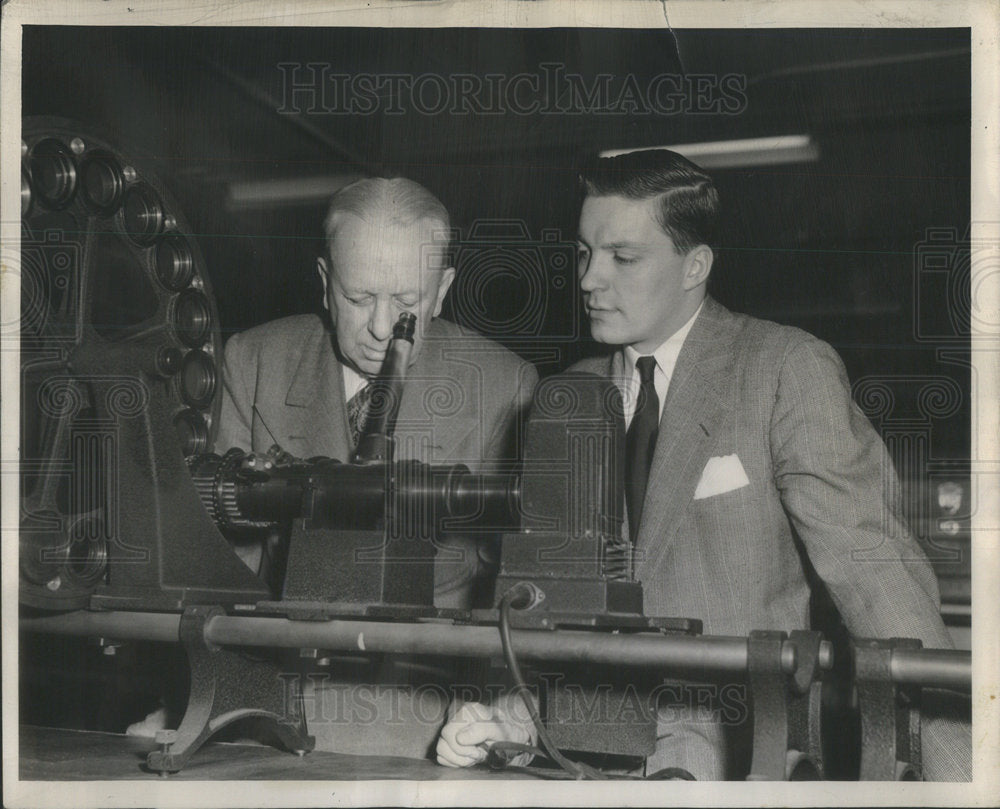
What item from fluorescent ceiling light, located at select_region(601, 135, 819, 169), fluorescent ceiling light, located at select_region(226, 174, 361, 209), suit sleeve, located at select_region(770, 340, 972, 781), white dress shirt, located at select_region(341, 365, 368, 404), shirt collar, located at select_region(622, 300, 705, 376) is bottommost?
suit sleeve, located at select_region(770, 340, 972, 781)

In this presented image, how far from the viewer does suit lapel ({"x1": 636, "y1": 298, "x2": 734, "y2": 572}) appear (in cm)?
175

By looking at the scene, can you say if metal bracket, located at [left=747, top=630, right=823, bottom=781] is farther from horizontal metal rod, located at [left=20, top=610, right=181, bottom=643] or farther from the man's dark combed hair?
the man's dark combed hair

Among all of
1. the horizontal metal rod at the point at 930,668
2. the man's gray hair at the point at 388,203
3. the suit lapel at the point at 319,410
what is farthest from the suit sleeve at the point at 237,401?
the horizontal metal rod at the point at 930,668

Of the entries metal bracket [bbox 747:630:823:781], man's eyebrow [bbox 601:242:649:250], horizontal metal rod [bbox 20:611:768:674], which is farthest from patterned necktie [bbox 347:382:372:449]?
metal bracket [bbox 747:630:823:781]

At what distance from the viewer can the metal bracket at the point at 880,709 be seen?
3.74 feet

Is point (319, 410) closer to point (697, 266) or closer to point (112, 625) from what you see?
point (112, 625)

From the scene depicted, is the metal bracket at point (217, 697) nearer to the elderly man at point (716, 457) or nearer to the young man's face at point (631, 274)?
the elderly man at point (716, 457)

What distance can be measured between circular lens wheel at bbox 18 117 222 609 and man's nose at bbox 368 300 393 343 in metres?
0.39

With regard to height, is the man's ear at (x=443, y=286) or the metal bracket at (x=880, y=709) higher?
the man's ear at (x=443, y=286)

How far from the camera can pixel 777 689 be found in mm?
1135

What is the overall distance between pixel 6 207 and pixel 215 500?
53cm

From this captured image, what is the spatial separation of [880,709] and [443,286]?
1.24m

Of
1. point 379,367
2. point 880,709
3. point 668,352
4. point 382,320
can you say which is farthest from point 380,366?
point 880,709

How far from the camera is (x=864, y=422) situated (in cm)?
181
